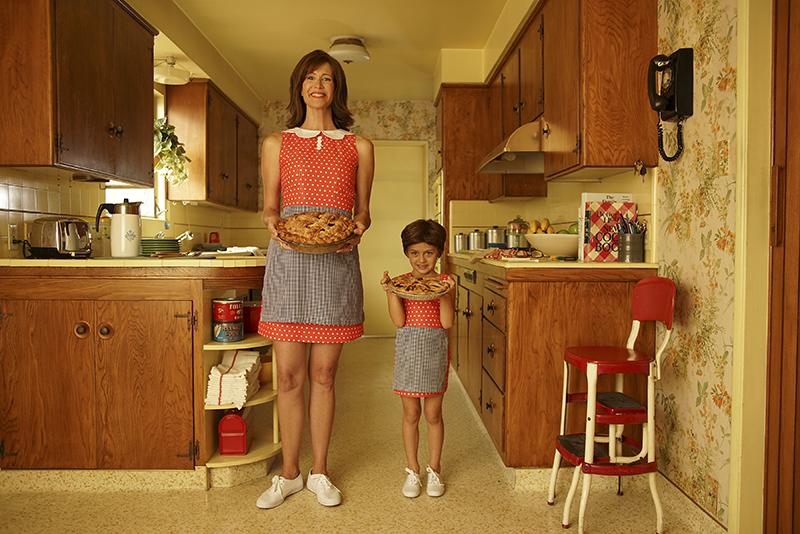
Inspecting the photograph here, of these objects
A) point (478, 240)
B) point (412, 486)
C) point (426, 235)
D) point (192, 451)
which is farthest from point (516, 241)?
point (192, 451)

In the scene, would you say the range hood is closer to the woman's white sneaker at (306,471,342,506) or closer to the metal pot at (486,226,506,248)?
the metal pot at (486,226,506,248)

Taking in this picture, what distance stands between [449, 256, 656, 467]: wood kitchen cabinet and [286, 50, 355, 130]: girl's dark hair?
88 centimetres

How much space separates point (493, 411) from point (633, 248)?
93 cm

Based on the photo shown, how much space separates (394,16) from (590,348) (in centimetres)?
269

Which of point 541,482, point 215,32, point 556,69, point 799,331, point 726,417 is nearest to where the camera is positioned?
point 799,331

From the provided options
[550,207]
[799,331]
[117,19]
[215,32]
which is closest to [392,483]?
[799,331]

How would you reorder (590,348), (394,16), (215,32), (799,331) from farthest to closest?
(215,32), (394,16), (590,348), (799,331)

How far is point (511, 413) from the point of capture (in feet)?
6.97

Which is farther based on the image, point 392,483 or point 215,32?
point 215,32

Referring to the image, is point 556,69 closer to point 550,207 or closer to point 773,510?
point 550,207

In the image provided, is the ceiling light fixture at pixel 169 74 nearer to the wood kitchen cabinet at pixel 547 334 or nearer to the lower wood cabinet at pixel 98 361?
the lower wood cabinet at pixel 98 361

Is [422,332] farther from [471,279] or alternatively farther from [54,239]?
[54,239]

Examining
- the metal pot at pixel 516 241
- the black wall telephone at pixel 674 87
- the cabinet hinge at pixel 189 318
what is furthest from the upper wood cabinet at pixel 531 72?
the cabinet hinge at pixel 189 318

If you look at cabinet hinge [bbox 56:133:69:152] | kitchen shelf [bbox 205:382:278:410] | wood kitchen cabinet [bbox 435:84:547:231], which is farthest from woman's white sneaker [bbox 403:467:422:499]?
wood kitchen cabinet [bbox 435:84:547:231]
